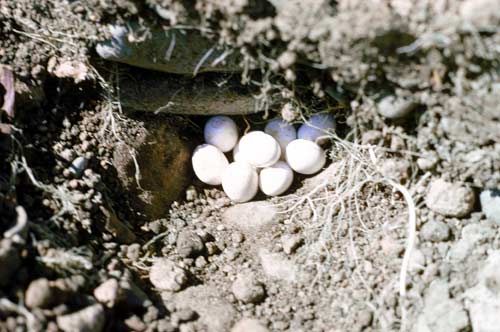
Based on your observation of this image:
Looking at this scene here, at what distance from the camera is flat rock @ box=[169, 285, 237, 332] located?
5.76 feet

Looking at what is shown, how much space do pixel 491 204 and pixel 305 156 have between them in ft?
2.14

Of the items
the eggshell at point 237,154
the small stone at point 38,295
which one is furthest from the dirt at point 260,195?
the eggshell at point 237,154

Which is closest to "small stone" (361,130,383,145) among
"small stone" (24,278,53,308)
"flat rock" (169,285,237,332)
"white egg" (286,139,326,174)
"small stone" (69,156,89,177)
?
"white egg" (286,139,326,174)

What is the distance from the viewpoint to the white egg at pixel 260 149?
206 centimetres

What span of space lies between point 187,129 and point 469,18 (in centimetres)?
116

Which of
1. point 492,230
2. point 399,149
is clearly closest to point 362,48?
point 399,149

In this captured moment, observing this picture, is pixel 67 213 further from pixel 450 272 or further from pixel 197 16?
pixel 450 272

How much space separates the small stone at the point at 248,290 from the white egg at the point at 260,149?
0.44m

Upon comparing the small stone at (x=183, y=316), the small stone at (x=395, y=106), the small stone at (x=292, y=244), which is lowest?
the small stone at (x=183, y=316)

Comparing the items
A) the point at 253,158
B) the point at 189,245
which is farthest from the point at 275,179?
the point at 189,245

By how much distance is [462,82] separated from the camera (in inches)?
58.4

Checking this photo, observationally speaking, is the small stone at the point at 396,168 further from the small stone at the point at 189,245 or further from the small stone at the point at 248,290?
the small stone at the point at 189,245

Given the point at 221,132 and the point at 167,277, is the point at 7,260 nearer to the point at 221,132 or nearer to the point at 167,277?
the point at 167,277

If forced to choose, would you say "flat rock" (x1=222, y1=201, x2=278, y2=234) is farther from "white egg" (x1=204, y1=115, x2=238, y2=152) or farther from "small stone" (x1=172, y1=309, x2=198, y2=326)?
"small stone" (x1=172, y1=309, x2=198, y2=326)
